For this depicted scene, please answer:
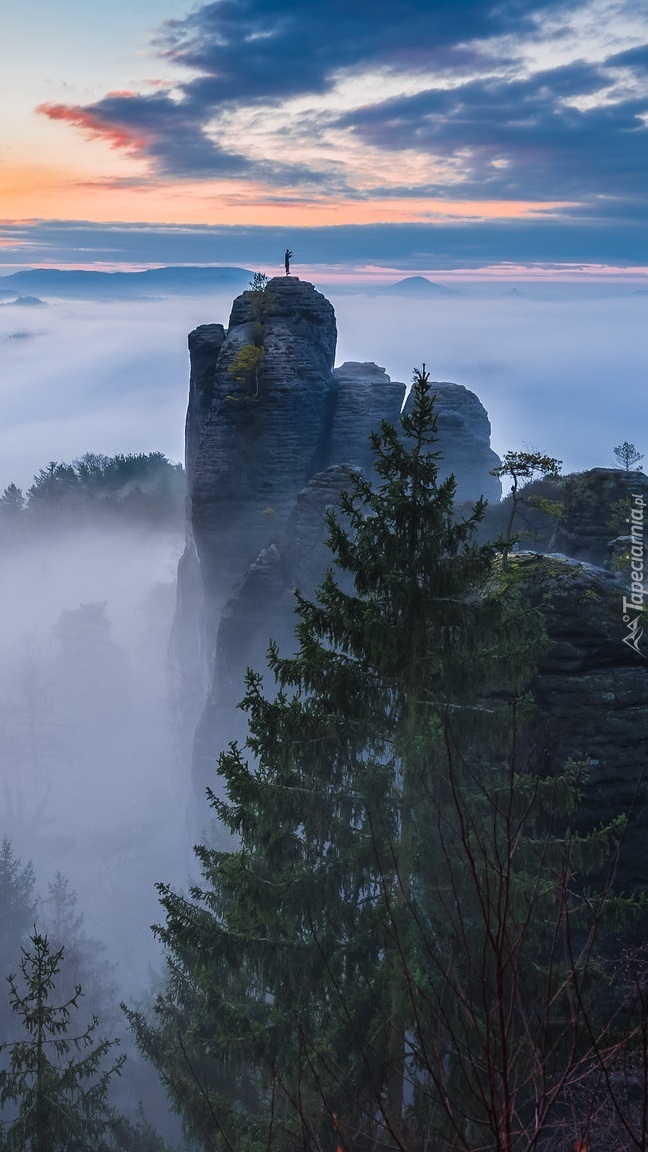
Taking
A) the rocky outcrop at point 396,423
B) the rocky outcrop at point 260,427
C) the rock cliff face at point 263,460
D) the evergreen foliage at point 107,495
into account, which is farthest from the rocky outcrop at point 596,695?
the evergreen foliage at point 107,495

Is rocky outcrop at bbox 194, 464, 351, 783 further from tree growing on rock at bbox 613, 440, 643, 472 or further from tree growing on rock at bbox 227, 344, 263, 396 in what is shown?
tree growing on rock at bbox 613, 440, 643, 472

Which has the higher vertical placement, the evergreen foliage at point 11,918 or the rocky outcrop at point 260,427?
the rocky outcrop at point 260,427

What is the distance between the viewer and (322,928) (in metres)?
9.34

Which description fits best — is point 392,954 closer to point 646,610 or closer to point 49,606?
point 646,610

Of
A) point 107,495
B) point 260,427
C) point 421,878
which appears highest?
point 107,495

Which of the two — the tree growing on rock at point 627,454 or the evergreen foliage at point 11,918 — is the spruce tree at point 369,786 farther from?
the evergreen foliage at point 11,918

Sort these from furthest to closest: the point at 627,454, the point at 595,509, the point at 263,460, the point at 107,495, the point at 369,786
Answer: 1. the point at 107,495
2. the point at 263,460
3. the point at 627,454
4. the point at 595,509
5. the point at 369,786

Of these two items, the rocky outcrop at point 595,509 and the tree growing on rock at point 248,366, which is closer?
the rocky outcrop at point 595,509

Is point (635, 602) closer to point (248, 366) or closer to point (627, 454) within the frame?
point (627, 454)

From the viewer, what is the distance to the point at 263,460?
1577 inches

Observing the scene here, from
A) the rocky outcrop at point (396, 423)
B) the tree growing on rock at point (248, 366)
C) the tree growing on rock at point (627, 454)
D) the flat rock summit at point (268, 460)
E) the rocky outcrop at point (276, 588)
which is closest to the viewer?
the tree growing on rock at point (627, 454)

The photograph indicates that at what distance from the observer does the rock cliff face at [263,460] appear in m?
37.0

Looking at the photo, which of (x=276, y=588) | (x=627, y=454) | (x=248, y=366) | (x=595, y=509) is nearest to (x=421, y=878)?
(x=595, y=509)

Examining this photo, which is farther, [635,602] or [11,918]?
[11,918]
